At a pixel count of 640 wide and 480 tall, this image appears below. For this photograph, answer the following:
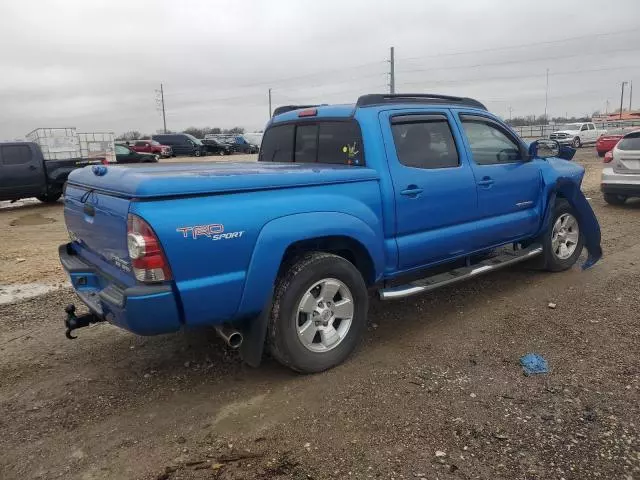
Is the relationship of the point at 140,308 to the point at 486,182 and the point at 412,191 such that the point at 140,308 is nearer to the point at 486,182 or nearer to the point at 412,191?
the point at 412,191

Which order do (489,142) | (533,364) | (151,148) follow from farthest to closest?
(151,148) < (489,142) < (533,364)

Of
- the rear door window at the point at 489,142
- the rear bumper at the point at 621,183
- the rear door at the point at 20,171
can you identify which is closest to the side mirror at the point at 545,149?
the rear door window at the point at 489,142

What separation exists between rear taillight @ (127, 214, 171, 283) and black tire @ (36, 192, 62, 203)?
12872 mm

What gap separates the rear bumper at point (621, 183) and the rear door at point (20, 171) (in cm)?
1342

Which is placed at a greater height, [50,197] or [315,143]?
[315,143]

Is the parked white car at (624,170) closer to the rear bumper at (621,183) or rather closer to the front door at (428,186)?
the rear bumper at (621,183)

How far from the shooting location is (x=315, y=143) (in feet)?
15.6

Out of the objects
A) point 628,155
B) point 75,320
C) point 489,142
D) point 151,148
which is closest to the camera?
point 75,320

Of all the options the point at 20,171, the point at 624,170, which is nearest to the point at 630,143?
the point at 624,170

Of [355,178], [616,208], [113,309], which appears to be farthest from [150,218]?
[616,208]

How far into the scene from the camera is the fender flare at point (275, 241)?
3283 millimetres

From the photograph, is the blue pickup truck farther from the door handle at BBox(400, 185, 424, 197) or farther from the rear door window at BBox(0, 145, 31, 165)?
the rear door window at BBox(0, 145, 31, 165)

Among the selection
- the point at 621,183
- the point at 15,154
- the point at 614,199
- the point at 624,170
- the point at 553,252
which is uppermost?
the point at 15,154

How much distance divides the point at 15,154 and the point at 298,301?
42.0 feet
